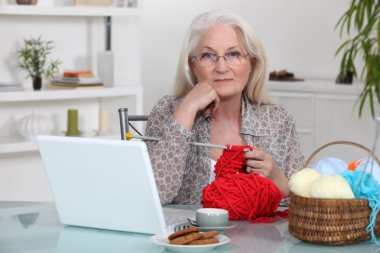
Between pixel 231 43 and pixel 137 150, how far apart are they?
931mm

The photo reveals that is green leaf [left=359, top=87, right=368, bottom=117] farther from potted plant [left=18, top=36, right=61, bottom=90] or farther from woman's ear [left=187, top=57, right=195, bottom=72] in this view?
woman's ear [left=187, top=57, right=195, bottom=72]

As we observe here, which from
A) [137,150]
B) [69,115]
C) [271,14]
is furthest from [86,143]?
[271,14]

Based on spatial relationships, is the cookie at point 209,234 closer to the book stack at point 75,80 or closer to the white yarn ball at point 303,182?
the white yarn ball at point 303,182

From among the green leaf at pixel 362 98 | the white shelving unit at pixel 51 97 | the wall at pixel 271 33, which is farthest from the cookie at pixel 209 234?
the wall at pixel 271 33

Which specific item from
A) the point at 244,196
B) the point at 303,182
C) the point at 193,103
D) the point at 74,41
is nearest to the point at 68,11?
the point at 74,41

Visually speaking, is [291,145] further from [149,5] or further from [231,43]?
[149,5]

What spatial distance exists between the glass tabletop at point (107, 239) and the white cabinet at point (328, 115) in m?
3.25

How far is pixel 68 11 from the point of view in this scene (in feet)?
14.9

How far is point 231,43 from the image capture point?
2693 millimetres

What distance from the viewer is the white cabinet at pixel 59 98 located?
4.48 metres

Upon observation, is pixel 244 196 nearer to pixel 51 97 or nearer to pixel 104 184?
pixel 104 184

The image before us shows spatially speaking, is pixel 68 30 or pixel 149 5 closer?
pixel 68 30

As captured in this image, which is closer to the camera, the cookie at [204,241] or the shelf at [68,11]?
the cookie at [204,241]

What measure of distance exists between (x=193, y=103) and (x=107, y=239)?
2.55 ft
